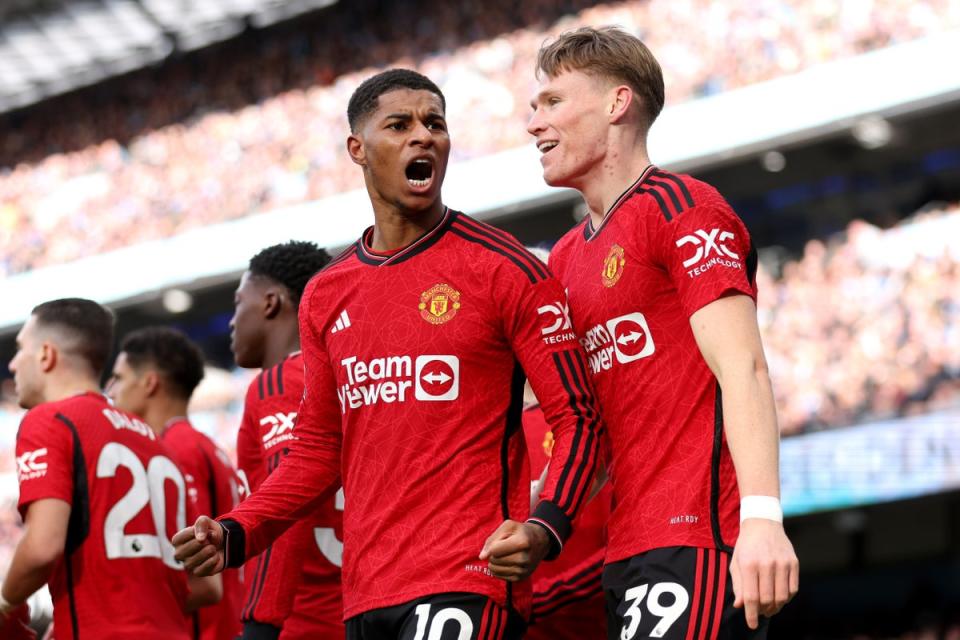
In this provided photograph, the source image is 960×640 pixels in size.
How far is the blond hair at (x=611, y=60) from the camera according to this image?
3.14 m

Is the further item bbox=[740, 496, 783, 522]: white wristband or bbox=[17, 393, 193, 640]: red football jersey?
bbox=[17, 393, 193, 640]: red football jersey

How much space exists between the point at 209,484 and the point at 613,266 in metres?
3.12

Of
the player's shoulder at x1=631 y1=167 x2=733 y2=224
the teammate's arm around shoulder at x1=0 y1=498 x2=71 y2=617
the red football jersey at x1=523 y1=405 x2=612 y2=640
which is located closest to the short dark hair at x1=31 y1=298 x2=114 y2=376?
the teammate's arm around shoulder at x1=0 y1=498 x2=71 y2=617

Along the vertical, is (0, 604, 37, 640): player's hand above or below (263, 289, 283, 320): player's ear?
below

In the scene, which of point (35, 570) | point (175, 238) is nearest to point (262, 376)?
point (35, 570)

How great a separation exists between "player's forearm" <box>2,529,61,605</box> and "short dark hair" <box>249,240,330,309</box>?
1.24 meters

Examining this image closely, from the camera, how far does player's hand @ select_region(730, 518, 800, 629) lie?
2.33 metres

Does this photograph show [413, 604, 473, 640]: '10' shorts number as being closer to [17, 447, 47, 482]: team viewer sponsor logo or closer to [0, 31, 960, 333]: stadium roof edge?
[17, 447, 47, 482]: team viewer sponsor logo

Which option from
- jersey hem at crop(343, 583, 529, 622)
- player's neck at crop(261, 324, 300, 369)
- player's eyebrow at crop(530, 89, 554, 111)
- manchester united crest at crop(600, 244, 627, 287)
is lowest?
jersey hem at crop(343, 583, 529, 622)

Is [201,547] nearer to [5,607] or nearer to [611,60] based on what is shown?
[611,60]

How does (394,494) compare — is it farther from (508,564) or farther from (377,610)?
(508,564)

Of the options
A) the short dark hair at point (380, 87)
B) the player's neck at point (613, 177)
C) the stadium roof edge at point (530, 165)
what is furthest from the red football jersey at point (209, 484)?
the stadium roof edge at point (530, 165)

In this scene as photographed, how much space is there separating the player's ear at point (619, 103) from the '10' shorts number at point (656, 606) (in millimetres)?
1118

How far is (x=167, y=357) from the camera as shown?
614cm
